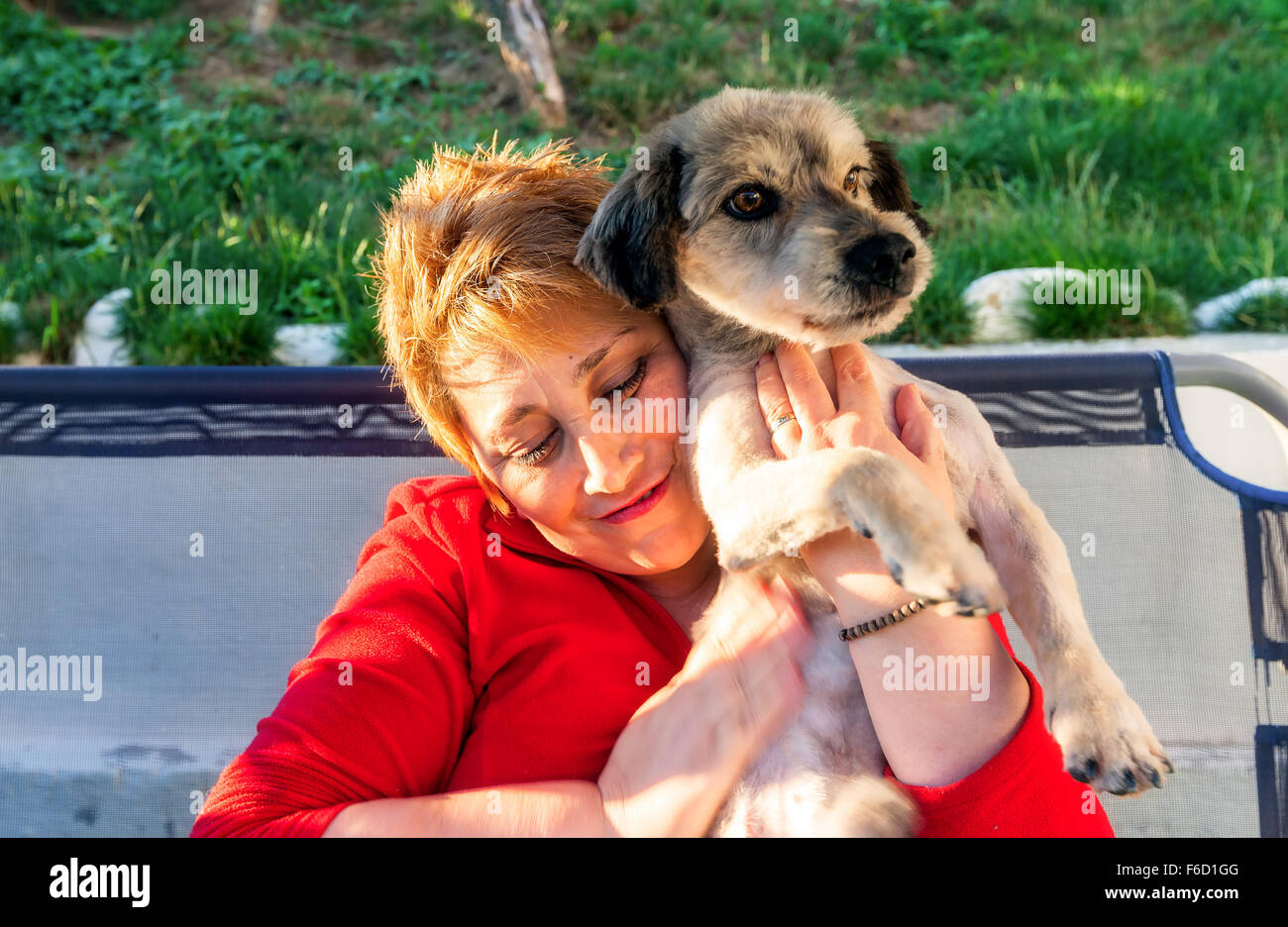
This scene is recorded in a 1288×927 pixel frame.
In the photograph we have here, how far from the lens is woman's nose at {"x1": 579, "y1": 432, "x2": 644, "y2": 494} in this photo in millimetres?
1733

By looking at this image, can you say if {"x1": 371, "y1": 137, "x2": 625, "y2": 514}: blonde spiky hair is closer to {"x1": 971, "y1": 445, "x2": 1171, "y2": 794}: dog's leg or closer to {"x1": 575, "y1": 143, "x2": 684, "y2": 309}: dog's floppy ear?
{"x1": 575, "y1": 143, "x2": 684, "y2": 309}: dog's floppy ear

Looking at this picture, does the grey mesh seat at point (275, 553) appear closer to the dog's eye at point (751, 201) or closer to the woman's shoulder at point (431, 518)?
the woman's shoulder at point (431, 518)

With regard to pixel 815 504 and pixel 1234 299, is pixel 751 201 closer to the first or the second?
pixel 815 504

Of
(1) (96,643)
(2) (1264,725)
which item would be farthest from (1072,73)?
(1) (96,643)

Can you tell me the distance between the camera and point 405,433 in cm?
267

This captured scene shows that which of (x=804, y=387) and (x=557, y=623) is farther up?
(x=804, y=387)

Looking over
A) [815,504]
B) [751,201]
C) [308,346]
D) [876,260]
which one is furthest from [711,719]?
[308,346]

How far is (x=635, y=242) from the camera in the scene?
1.75m

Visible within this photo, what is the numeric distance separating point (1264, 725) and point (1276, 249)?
2.87 metres

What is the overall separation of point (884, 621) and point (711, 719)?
1.06 ft

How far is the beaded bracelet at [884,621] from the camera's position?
161 cm

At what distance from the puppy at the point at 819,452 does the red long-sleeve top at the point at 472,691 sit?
90 mm

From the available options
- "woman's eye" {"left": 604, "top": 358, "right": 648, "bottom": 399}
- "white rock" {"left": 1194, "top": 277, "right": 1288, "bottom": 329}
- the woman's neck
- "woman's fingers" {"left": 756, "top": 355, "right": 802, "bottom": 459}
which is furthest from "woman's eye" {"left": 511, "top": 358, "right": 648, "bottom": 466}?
"white rock" {"left": 1194, "top": 277, "right": 1288, "bottom": 329}
